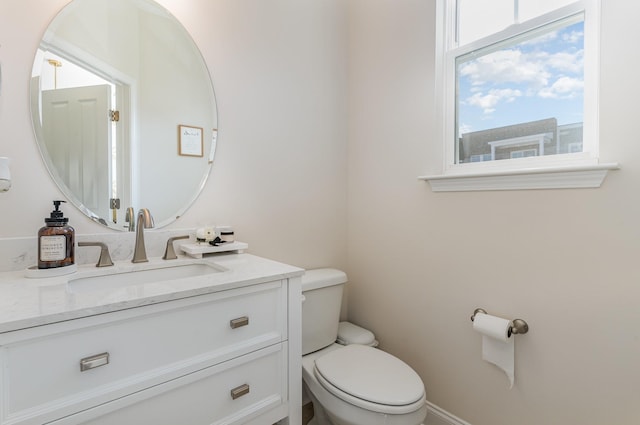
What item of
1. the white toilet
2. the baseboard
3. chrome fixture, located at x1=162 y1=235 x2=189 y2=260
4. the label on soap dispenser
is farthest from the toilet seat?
the label on soap dispenser

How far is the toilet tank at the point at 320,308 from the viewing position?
1.59 meters

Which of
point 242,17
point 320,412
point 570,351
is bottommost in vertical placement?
point 320,412

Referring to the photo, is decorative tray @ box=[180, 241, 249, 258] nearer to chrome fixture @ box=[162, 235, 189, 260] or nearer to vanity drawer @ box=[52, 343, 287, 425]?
chrome fixture @ box=[162, 235, 189, 260]

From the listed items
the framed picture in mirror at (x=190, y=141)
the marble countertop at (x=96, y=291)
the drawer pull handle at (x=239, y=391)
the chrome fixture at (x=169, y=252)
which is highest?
the framed picture in mirror at (x=190, y=141)

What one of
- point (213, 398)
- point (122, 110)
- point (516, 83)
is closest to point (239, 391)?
point (213, 398)

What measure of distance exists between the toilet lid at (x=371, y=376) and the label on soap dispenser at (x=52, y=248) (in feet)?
3.41

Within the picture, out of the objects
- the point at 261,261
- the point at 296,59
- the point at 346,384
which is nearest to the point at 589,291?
the point at 346,384

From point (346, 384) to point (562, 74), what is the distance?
4.77 ft

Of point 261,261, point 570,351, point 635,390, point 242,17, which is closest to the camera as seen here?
point 635,390

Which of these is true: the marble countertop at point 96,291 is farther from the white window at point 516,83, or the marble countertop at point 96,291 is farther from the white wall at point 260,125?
the white window at point 516,83

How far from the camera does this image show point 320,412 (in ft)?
4.83

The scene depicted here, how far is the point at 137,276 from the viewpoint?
1.17 m

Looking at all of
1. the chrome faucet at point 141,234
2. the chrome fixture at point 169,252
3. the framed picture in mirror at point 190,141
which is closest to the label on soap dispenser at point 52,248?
the chrome faucet at point 141,234

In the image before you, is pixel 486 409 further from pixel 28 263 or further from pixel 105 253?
pixel 28 263
